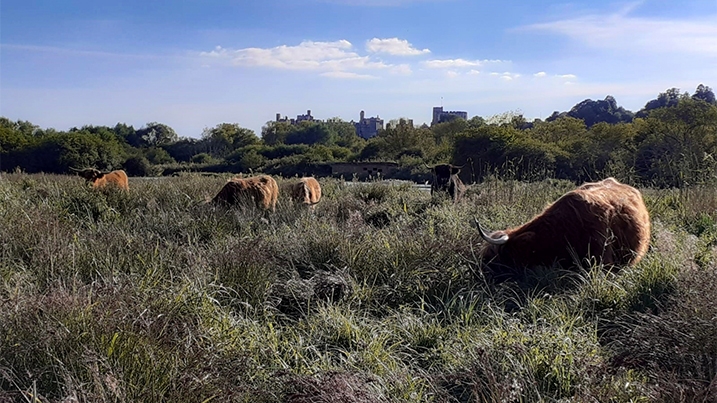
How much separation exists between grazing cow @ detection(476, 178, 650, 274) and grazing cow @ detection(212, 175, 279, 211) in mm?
4951

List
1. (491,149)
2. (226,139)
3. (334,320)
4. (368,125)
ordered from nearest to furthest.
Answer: (334,320)
(491,149)
(226,139)
(368,125)

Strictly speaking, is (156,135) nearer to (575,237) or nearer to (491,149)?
(491,149)

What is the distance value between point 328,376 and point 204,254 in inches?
106

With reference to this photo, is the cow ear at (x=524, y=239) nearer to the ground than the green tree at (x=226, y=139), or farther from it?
farther from it

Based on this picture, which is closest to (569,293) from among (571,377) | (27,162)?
(571,377)

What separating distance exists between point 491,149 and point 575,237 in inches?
1035

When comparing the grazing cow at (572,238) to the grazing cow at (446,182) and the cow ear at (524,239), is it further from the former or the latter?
the grazing cow at (446,182)

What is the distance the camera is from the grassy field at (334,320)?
9.05 ft

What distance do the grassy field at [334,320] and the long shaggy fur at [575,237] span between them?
0.71 feet

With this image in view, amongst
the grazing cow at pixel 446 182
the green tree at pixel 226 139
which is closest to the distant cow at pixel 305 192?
the grazing cow at pixel 446 182

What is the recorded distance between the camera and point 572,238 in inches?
203

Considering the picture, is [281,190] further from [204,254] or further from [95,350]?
[95,350]

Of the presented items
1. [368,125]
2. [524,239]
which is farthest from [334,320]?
[368,125]

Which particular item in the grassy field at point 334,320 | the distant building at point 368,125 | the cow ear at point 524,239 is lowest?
the distant building at point 368,125
